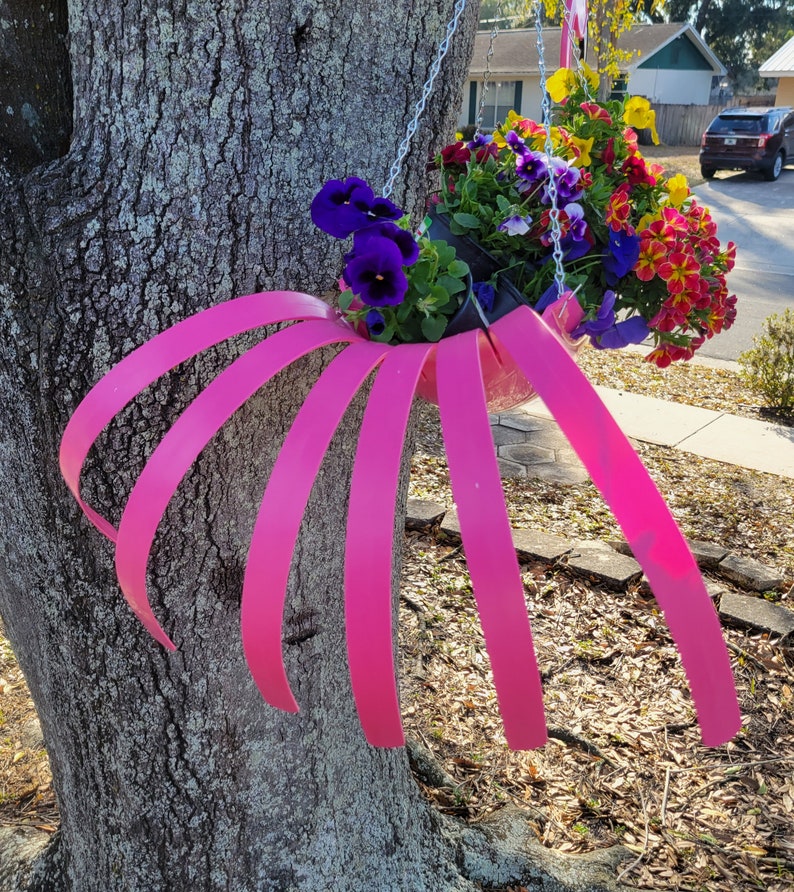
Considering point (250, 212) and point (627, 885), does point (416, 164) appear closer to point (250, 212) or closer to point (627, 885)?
point (250, 212)

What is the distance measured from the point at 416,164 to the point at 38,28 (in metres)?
0.69

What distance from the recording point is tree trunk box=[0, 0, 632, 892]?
1.34m

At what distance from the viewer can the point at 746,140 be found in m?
17.5

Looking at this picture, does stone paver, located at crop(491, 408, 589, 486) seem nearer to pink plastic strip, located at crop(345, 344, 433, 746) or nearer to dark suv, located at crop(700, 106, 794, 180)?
pink plastic strip, located at crop(345, 344, 433, 746)

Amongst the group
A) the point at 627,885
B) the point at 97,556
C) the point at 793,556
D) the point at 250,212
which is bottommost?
the point at 627,885

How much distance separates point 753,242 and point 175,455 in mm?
12485

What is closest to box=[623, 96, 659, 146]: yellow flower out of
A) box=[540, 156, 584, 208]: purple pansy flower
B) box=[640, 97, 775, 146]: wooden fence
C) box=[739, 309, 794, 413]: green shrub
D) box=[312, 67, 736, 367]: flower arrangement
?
box=[312, 67, 736, 367]: flower arrangement

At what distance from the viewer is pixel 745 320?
8047 mm

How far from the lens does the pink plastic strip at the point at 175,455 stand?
3.56 feet

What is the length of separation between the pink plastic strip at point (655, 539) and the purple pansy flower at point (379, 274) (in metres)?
0.24

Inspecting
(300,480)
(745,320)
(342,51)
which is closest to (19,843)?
(300,480)

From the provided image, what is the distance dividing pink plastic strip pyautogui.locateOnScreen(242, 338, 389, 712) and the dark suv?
1905 centimetres

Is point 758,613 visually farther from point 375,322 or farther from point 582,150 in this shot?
point 375,322

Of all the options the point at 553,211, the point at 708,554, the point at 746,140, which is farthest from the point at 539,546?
the point at 746,140
